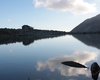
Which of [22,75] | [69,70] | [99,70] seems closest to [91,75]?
[99,70]

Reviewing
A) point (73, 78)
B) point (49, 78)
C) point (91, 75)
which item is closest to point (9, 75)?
point (49, 78)

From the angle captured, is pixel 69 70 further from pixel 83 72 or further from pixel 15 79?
pixel 15 79

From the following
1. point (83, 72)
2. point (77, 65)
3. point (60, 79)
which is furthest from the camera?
point (77, 65)

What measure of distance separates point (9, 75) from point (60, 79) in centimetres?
933

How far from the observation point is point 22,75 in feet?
94.0

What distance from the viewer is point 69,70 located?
30.3 metres

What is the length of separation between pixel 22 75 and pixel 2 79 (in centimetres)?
345

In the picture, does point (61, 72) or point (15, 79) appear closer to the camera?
point (15, 79)

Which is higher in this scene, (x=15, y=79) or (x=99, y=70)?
(x=99, y=70)

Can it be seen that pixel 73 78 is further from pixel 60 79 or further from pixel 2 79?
pixel 2 79

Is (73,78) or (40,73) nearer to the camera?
(73,78)

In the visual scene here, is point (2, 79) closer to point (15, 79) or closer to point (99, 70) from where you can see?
point (15, 79)

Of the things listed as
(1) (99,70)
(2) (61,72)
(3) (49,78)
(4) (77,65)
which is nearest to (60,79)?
(3) (49,78)

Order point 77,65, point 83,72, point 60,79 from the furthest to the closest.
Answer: point 77,65 < point 83,72 < point 60,79
